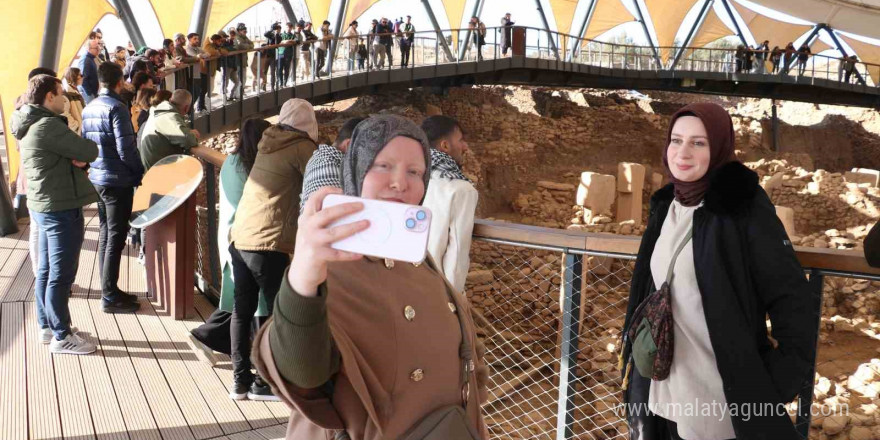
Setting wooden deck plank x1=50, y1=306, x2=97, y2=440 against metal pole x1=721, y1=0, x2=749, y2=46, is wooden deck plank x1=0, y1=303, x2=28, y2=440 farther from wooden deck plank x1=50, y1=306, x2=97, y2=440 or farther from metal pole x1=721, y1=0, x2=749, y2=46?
metal pole x1=721, y1=0, x2=749, y2=46

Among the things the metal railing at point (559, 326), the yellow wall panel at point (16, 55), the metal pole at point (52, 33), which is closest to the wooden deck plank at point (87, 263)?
the metal pole at point (52, 33)

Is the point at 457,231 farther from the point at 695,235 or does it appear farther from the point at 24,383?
the point at 24,383

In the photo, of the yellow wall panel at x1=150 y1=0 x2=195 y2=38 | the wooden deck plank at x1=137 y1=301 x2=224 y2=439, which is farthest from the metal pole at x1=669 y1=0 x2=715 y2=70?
the wooden deck plank at x1=137 y1=301 x2=224 y2=439

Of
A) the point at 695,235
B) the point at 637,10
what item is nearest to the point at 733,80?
the point at 637,10

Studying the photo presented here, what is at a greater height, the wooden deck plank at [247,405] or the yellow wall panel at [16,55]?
the yellow wall panel at [16,55]

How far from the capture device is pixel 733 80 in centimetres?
2945

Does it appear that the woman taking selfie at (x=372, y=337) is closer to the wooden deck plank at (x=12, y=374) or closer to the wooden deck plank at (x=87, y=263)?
the wooden deck plank at (x=12, y=374)

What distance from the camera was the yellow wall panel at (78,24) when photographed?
48.2 ft

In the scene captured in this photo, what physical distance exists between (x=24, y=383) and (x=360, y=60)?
14.6m

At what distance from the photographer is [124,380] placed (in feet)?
13.2

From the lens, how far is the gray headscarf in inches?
57.2

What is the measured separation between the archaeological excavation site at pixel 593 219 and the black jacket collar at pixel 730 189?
12.5 inches

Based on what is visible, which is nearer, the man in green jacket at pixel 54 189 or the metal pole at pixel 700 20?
the man in green jacket at pixel 54 189

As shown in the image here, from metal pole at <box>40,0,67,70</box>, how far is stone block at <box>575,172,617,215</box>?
34.6ft
